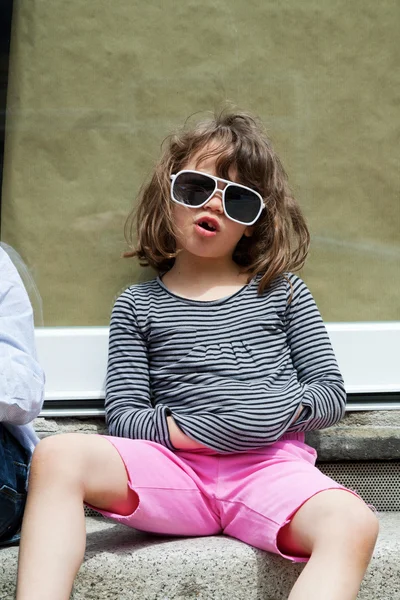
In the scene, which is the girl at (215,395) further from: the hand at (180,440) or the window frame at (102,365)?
the window frame at (102,365)

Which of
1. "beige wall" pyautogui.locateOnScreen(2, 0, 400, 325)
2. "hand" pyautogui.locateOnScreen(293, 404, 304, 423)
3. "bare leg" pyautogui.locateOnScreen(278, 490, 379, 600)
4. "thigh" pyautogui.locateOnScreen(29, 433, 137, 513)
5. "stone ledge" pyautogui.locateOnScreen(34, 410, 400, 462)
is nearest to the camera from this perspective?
"bare leg" pyautogui.locateOnScreen(278, 490, 379, 600)

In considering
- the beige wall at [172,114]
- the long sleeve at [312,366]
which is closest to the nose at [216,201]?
the long sleeve at [312,366]

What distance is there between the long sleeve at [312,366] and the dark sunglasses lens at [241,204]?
21cm

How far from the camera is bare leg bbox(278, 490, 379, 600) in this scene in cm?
159

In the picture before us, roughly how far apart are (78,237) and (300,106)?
705 mm

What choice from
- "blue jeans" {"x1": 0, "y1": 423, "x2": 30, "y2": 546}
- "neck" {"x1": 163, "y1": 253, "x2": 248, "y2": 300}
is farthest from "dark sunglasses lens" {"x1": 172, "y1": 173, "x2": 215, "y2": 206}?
"blue jeans" {"x1": 0, "y1": 423, "x2": 30, "y2": 546}

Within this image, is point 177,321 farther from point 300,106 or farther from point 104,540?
point 300,106

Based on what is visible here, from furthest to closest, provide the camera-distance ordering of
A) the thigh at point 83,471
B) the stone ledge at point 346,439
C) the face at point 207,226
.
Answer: the stone ledge at point 346,439
the face at point 207,226
the thigh at point 83,471

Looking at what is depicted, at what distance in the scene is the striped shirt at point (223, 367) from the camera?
195 centimetres

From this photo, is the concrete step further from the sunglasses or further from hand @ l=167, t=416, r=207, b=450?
the sunglasses

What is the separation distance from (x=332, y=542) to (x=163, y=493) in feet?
1.32

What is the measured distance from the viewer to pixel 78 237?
2398 millimetres

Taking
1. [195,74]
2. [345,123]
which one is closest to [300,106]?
[345,123]

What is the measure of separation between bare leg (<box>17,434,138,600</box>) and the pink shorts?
0.04 m
